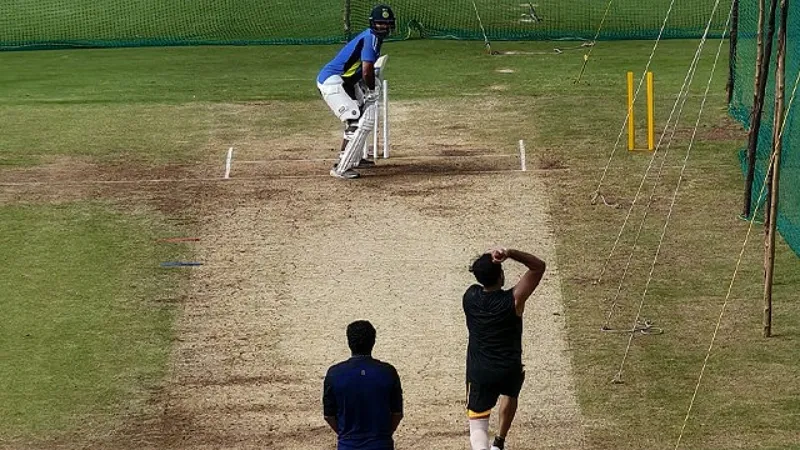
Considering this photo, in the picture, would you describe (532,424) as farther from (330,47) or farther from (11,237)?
(330,47)

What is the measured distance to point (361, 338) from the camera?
12.6 metres

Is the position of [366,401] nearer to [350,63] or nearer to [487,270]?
[487,270]

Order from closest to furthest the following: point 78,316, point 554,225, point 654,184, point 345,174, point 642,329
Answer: point 642,329
point 78,316
point 554,225
point 654,184
point 345,174

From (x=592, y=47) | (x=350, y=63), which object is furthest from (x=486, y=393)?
(x=592, y=47)

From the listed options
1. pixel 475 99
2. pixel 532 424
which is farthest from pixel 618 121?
pixel 532 424

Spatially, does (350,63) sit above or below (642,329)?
above

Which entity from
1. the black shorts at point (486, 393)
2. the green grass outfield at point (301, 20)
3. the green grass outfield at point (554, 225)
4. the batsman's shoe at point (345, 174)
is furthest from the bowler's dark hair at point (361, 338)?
the green grass outfield at point (301, 20)

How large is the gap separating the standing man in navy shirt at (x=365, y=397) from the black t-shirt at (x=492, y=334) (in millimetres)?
2029

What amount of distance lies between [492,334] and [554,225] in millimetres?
8078

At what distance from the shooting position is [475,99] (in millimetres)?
29969

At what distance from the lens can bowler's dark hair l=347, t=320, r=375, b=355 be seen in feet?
41.5

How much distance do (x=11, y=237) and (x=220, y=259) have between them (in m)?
3.10

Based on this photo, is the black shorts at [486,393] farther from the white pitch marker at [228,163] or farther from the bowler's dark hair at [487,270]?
the white pitch marker at [228,163]

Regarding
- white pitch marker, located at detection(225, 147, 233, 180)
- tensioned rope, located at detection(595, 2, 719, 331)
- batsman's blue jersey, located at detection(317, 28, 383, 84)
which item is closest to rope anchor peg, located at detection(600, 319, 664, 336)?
tensioned rope, located at detection(595, 2, 719, 331)
